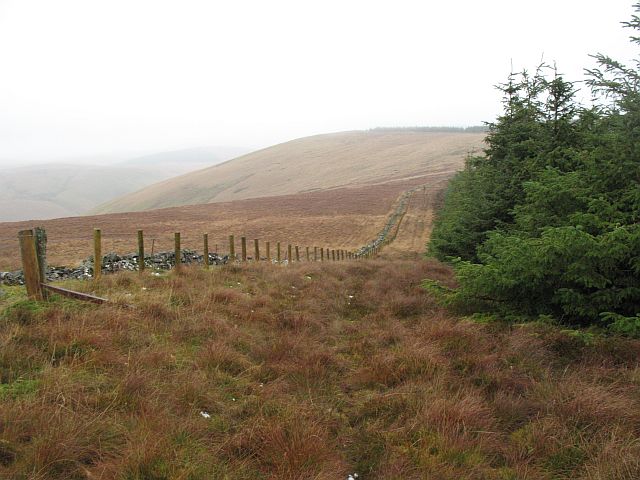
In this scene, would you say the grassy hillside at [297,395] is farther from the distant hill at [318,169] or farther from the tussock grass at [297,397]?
the distant hill at [318,169]

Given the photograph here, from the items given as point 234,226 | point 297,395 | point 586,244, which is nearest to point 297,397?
point 297,395

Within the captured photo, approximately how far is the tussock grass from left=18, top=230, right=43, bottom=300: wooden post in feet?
0.89

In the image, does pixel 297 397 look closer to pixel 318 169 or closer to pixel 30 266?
pixel 30 266

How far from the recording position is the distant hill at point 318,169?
7794cm

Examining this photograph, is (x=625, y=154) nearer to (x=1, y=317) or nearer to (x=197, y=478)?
(x=197, y=478)

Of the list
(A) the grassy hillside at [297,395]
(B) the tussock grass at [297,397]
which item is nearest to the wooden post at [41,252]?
(B) the tussock grass at [297,397]

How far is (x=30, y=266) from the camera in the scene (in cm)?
515

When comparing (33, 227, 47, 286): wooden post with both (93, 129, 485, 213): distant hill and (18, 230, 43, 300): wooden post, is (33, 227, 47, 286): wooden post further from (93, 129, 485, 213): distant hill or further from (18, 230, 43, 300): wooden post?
(93, 129, 485, 213): distant hill

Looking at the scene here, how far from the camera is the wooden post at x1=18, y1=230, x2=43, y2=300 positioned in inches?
202

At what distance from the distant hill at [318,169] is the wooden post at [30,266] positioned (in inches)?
2578

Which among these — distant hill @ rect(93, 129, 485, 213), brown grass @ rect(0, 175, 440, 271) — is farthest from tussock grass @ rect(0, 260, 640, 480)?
distant hill @ rect(93, 129, 485, 213)

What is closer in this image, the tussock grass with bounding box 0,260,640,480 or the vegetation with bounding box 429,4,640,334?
the tussock grass with bounding box 0,260,640,480

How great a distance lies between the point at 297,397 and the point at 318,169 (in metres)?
89.7

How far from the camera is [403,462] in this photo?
115 inches
